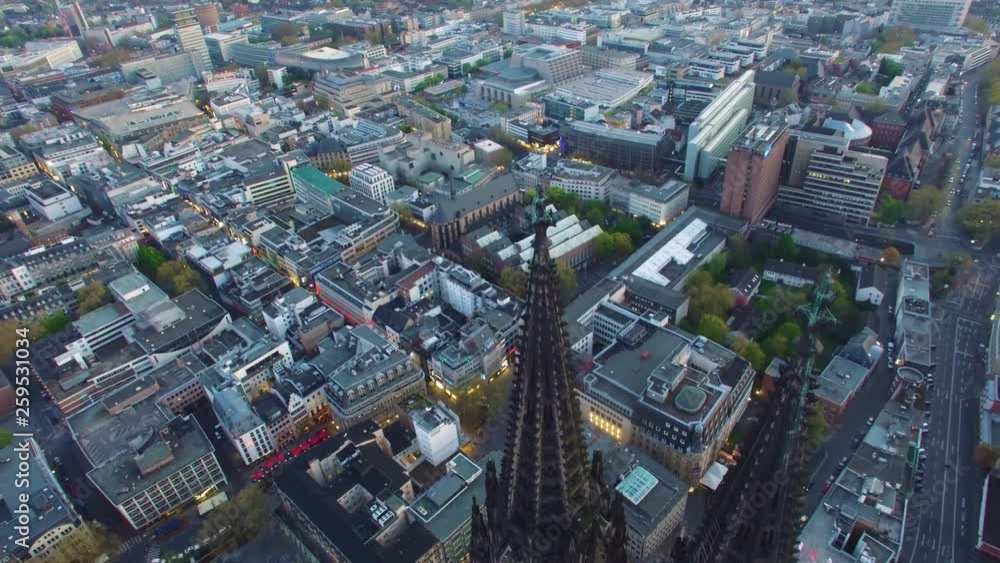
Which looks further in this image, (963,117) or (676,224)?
(963,117)

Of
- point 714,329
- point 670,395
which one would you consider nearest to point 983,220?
point 714,329

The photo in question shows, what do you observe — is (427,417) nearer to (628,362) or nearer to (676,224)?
(628,362)

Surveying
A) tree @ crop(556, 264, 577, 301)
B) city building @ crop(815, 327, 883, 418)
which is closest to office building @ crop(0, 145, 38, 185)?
tree @ crop(556, 264, 577, 301)

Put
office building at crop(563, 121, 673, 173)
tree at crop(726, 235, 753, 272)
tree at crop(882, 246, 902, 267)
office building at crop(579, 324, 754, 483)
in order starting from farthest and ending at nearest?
1. office building at crop(563, 121, 673, 173)
2. tree at crop(726, 235, 753, 272)
3. tree at crop(882, 246, 902, 267)
4. office building at crop(579, 324, 754, 483)

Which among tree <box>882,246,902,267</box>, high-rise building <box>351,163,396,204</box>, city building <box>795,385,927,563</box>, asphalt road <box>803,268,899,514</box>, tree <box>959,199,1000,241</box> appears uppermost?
high-rise building <box>351,163,396,204</box>

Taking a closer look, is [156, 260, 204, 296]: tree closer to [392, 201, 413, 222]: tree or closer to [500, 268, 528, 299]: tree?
[392, 201, 413, 222]: tree

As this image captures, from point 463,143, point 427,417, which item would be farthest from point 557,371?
point 463,143

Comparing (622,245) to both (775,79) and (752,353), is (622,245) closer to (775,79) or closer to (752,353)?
(752,353)
